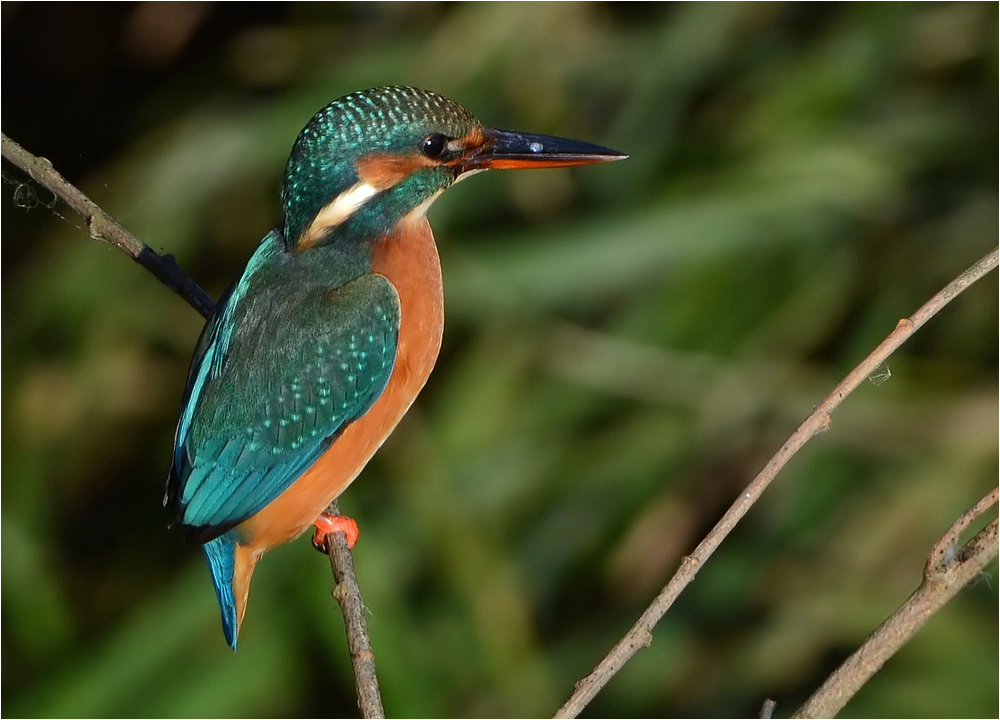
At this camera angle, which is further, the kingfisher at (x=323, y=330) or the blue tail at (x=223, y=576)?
the blue tail at (x=223, y=576)

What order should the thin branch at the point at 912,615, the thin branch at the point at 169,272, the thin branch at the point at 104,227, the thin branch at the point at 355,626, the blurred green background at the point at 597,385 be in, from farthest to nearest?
the blurred green background at the point at 597,385 → the thin branch at the point at 104,227 → the thin branch at the point at 169,272 → the thin branch at the point at 355,626 → the thin branch at the point at 912,615

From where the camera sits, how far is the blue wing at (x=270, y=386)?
227cm

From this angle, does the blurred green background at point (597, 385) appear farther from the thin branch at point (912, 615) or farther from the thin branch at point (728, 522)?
the thin branch at point (912, 615)

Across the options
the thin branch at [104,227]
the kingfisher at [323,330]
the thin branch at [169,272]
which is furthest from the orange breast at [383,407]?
the thin branch at [104,227]

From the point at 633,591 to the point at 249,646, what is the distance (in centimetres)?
101

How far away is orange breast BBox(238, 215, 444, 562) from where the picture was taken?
236 cm

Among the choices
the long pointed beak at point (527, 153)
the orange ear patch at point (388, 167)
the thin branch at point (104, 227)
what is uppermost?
the long pointed beak at point (527, 153)

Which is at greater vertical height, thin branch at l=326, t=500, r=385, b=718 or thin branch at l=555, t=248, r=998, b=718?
thin branch at l=555, t=248, r=998, b=718

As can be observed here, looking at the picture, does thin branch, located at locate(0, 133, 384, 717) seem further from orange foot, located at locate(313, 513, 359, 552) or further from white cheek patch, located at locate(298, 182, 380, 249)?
white cheek patch, located at locate(298, 182, 380, 249)

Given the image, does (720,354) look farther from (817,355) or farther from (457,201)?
(457,201)

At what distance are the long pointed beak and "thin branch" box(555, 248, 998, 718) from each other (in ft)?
2.74

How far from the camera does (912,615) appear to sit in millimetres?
1467

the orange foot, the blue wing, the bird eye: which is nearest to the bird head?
the bird eye

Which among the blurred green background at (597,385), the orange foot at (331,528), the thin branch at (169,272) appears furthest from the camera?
the blurred green background at (597,385)
